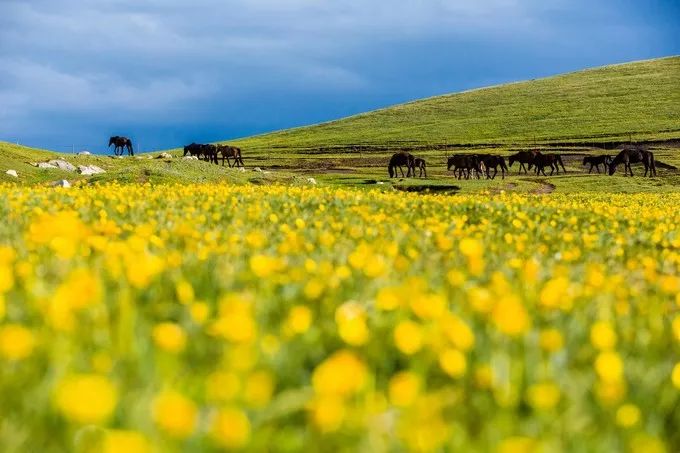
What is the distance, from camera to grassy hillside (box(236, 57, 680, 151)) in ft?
383

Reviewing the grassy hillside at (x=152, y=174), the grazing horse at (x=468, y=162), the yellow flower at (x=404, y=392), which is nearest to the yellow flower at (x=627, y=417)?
the yellow flower at (x=404, y=392)

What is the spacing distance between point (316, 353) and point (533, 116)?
135 m

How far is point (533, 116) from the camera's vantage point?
132 metres

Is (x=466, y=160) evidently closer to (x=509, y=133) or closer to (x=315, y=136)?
(x=509, y=133)

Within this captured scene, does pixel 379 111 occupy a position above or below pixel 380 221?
above

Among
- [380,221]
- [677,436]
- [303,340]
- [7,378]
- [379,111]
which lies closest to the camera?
[7,378]

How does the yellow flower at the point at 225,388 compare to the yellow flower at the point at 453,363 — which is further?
the yellow flower at the point at 453,363

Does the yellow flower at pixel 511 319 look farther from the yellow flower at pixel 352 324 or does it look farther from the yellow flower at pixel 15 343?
the yellow flower at pixel 15 343

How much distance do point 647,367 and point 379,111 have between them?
157538mm

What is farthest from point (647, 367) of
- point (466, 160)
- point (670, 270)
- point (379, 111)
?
point (379, 111)

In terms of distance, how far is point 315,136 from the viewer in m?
142

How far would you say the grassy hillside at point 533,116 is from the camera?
4599 inches

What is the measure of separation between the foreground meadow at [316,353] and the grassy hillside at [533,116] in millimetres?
107550

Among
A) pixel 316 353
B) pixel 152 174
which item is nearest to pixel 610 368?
pixel 316 353
